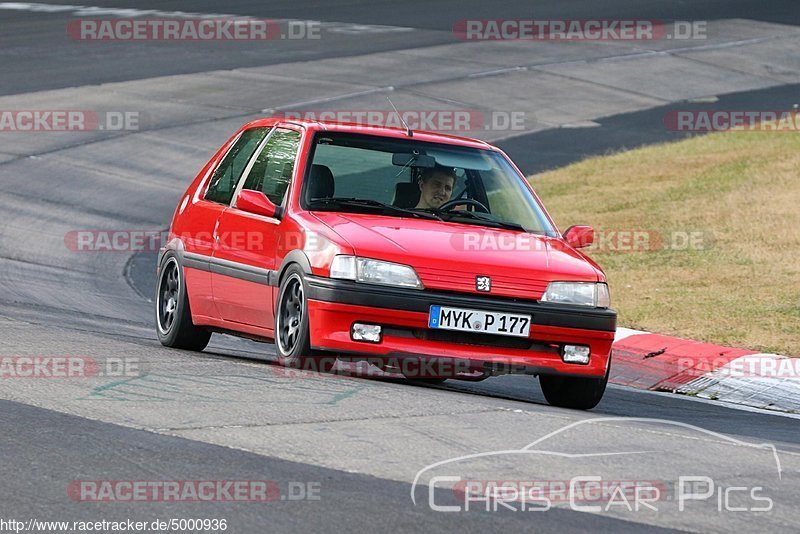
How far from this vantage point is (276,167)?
991 cm

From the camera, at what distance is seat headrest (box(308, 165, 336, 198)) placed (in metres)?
9.48

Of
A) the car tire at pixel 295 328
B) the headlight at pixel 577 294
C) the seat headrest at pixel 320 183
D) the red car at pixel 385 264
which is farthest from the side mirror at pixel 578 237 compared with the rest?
the car tire at pixel 295 328

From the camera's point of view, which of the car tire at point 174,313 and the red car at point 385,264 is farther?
the car tire at point 174,313

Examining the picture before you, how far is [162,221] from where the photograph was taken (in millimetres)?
18422

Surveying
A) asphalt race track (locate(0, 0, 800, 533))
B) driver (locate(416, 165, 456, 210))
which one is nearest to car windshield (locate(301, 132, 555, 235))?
driver (locate(416, 165, 456, 210))

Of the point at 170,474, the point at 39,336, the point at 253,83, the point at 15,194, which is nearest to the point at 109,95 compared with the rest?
the point at 253,83

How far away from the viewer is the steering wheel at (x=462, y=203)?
959 cm

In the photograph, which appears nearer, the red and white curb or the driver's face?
the driver's face

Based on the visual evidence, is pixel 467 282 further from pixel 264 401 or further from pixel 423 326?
pixel 264 401

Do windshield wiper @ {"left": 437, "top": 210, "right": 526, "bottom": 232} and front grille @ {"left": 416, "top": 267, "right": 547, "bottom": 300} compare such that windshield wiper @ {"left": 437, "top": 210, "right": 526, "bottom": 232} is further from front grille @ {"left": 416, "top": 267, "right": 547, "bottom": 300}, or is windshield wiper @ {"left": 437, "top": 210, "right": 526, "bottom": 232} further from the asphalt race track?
the asphalt race track

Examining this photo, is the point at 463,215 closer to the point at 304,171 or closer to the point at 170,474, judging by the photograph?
the point at 304,171

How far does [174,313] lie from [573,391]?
2.83 metres

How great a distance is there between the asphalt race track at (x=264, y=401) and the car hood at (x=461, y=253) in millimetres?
645

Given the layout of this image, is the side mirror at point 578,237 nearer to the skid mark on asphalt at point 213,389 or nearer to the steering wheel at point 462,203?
the steering wheel at point 462,203
